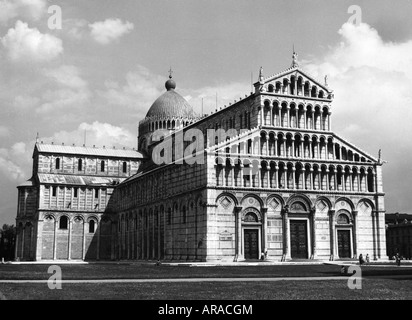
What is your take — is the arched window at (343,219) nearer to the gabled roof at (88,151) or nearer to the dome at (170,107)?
the dome at (170,107)

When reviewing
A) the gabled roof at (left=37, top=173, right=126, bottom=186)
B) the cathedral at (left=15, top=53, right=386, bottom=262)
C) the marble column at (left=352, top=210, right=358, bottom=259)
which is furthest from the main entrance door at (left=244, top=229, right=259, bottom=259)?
the gabled roof at (left=37, top=173, right=126, bottom=186)

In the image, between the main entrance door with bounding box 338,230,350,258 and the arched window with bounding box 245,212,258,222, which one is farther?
the main entrance door with bounding box 338,230,350,258

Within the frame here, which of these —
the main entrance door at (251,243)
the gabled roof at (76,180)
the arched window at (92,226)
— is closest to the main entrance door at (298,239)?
the main entrance door at (251,243)

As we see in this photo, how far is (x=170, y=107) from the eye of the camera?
366 ft

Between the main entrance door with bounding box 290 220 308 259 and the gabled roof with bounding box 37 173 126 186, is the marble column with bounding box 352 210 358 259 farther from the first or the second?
the gabled roof with bounding box 37 173 126 186

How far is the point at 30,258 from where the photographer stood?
10206 centimetres

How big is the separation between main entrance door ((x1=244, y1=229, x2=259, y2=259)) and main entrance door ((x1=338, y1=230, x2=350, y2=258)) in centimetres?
1118

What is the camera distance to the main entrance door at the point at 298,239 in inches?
2825

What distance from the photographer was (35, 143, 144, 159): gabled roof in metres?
108

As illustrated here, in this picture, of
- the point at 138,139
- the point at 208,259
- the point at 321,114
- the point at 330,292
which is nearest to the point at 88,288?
the point at 330,292

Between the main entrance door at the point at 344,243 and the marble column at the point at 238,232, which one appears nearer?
the marble column at the point at 238,232

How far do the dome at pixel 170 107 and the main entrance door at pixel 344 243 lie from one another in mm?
44915

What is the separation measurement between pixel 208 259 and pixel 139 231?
26.8 m
